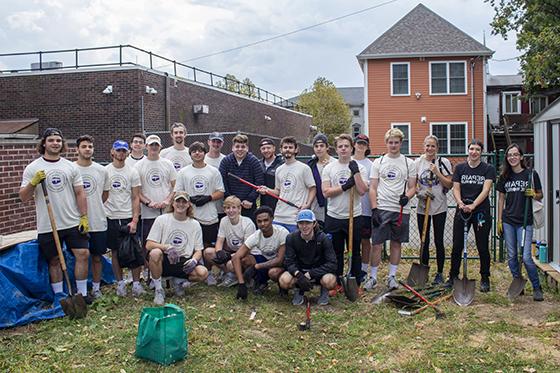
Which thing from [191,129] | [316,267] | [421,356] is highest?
[191,129]

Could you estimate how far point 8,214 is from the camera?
883 cm

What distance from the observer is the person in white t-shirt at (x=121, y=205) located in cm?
628

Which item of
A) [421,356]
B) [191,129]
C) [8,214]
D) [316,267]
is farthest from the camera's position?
[191,129]

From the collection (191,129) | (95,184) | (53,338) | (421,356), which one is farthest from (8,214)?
(191,129)

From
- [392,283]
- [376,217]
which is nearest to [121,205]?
[376,217]

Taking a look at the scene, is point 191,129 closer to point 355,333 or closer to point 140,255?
point 140,255

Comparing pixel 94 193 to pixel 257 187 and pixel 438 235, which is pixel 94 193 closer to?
pixel 257 187

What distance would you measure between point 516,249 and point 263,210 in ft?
9.84

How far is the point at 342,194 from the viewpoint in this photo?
6375mm

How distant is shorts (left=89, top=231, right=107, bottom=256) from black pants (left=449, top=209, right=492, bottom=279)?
4.24 meters

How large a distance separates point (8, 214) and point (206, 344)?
18.3 feet

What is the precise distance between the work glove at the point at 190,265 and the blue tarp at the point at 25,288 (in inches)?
54.7

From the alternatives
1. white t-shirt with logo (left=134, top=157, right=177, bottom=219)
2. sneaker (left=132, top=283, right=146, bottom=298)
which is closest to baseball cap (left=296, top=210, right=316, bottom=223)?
white t-shirt with logo (left=134, top=157, right=177, bottom=219)

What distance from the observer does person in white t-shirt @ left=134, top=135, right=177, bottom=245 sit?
653 cm
